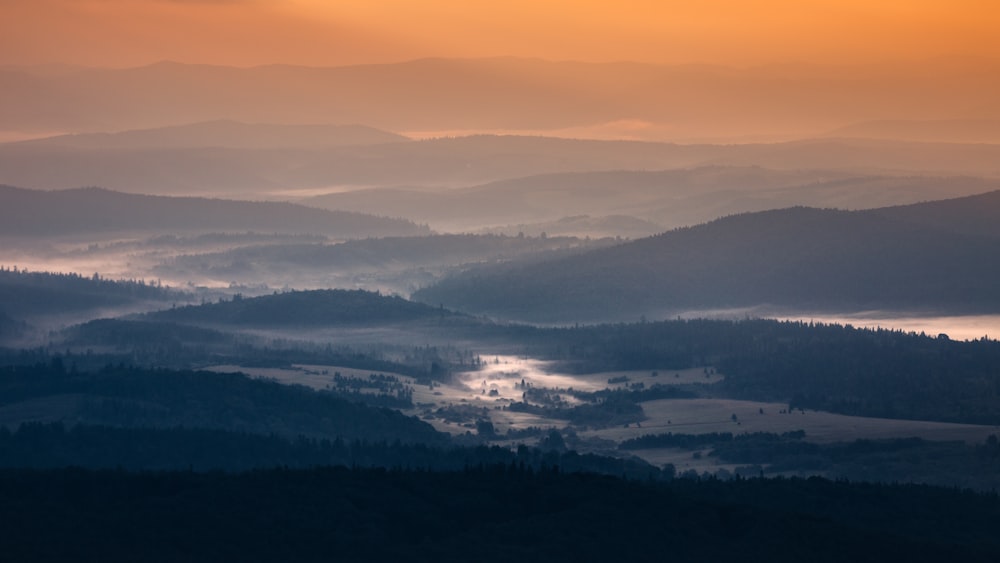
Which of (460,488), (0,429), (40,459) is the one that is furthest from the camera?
(0,429)

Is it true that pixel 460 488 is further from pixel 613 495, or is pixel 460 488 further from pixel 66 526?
pixel 66 526

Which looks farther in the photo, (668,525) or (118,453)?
(118,453)

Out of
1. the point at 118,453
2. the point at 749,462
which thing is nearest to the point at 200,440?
the point at 118,453

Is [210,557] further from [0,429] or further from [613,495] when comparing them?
[0,429]

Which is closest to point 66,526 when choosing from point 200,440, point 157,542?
point 157,542

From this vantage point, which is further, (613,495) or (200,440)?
(200,440)

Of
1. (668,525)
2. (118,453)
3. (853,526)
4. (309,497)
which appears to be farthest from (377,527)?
(118,453)

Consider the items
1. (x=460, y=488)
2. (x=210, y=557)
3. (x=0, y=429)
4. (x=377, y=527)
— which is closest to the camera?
(x=210, y=557)

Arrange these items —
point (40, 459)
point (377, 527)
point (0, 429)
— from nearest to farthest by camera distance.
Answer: point (377, 527), point (40, 459), point (0, 429)

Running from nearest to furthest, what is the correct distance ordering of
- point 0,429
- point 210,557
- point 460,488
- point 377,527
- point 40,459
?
point 210,557
point 377,527
point 460,488
point 40,459
point 0,429
